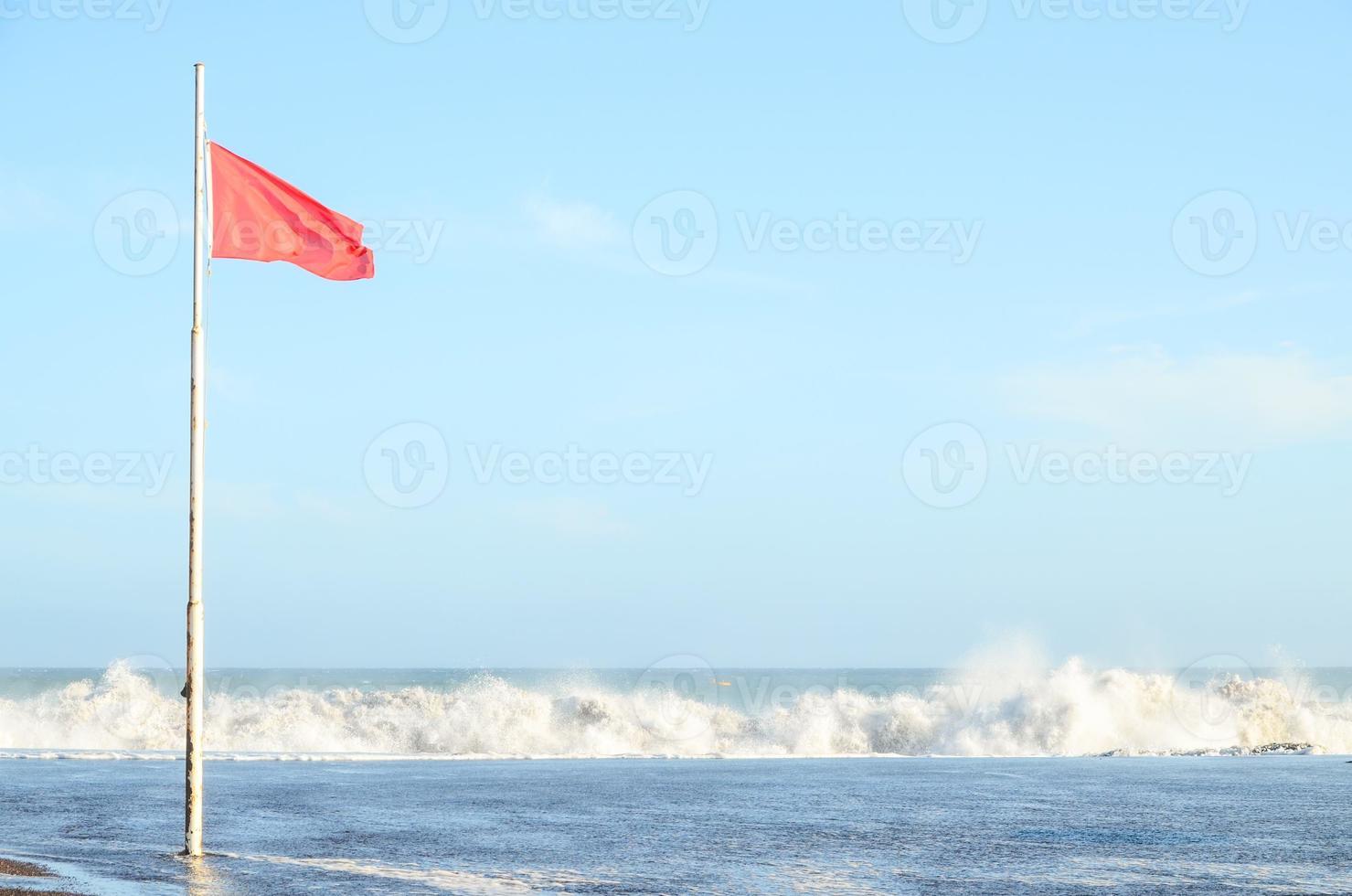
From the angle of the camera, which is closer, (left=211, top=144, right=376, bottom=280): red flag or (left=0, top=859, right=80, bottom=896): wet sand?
(left=0, top=859, right=80, bottom=896): wet sand

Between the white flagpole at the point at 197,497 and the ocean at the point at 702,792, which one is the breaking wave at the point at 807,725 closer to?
the ocean at the point at 702,792

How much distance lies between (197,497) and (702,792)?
14145mm

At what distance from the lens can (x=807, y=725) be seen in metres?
46.0

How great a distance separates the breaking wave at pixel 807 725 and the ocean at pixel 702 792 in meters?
0.11

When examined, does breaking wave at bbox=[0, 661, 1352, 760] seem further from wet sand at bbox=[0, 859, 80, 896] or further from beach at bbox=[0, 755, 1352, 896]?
wet sand at bbox=[0, 859, 80, 896]

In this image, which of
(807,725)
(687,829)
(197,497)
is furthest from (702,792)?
(807,725)

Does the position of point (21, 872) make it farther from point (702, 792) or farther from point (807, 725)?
point (807, 725)

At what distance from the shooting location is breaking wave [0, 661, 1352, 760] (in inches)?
1740

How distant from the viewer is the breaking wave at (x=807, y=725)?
44188 millimetres

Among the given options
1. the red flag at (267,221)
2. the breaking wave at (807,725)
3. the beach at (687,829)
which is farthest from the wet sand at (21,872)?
the breaking wave at (807,725)

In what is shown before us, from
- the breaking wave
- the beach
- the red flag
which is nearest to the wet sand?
the beach

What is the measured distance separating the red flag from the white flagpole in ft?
0.58

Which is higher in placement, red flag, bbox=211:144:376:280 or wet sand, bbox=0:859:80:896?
red flag, bbox=211:144:376:280

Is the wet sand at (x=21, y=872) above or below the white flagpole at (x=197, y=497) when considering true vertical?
below
